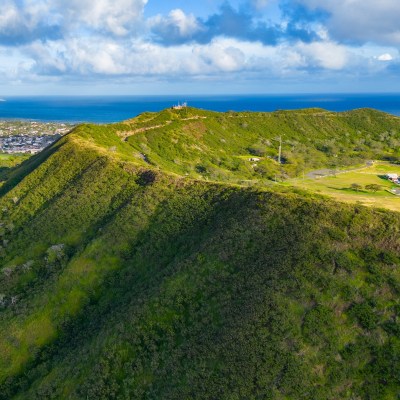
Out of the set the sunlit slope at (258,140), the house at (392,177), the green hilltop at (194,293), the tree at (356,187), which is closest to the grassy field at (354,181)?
the tree at (356,187)

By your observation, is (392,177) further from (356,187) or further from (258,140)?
(258,140)

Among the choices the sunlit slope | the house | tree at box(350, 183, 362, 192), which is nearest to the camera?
tree at box(350, 183, 362, 192)

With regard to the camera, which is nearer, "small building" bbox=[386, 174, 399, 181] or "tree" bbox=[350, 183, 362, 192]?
"tree" bbox=[350, 183, 362, 192]

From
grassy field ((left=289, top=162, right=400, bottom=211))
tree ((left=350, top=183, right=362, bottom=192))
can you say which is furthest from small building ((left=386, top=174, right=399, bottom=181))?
tree ((left=350, top=183, right=362, bottom=192))

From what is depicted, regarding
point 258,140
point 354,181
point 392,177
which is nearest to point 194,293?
point 354,181

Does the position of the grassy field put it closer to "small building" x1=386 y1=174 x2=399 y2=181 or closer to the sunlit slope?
"small building" x1=386 y1=174 x2=399 y2=181

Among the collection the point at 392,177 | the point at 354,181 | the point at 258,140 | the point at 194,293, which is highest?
the point at 258,140

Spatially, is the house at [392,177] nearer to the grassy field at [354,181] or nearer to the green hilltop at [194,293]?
the grassy field at [354,181]

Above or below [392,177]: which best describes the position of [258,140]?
above
